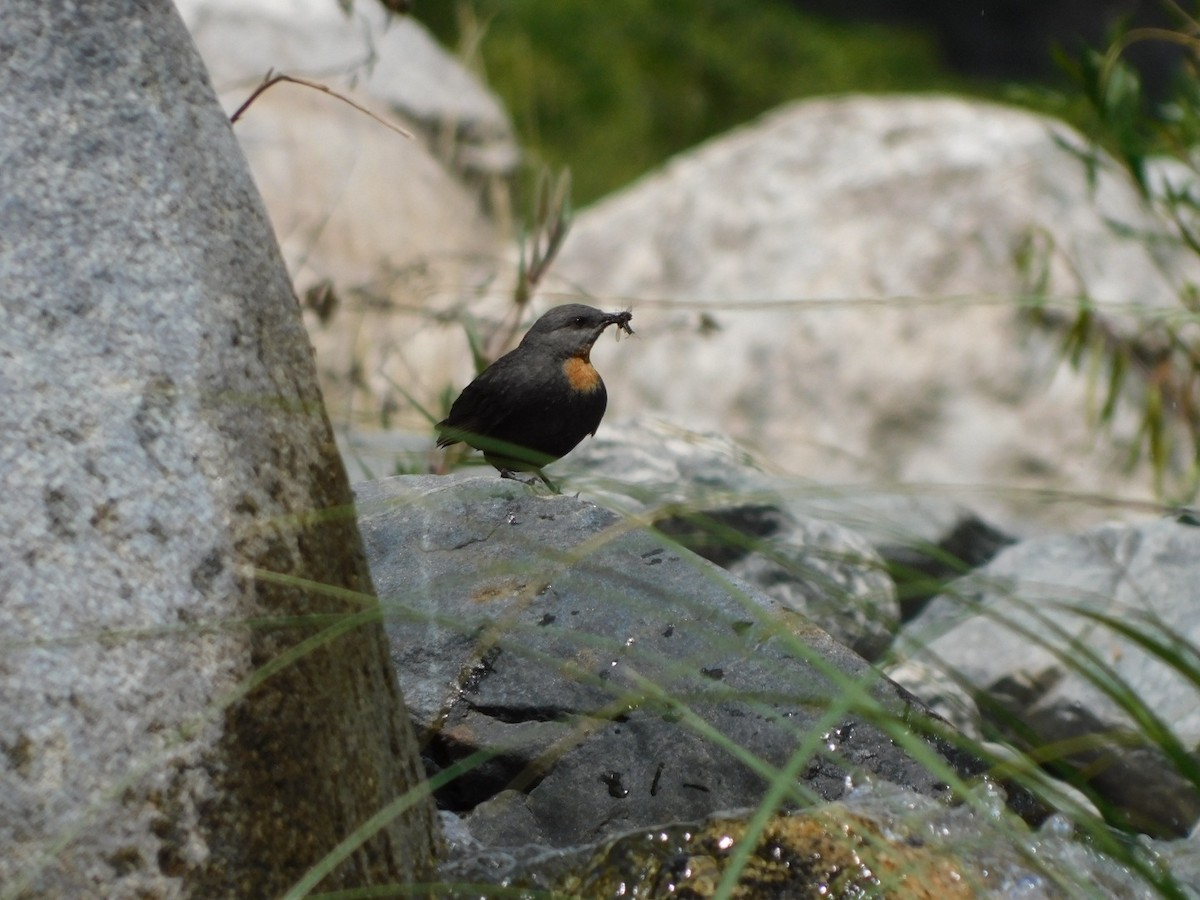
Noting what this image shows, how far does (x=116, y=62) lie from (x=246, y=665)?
0.96 meters

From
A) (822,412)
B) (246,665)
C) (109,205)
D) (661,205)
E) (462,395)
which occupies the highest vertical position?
(109,205)

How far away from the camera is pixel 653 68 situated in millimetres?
15422

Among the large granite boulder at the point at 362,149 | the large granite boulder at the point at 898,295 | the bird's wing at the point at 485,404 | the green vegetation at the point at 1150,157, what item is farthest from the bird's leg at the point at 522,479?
the large granite boulder at the point at 362,149

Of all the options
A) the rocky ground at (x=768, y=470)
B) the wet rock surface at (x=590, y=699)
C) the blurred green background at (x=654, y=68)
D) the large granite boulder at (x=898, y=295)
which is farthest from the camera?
the blurred green background at (x=654, y=68)

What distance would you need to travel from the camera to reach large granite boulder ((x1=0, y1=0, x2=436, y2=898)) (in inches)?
83.0

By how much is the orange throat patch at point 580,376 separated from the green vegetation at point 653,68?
9884 millimetres

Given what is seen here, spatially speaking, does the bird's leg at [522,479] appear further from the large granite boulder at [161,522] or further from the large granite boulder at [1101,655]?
the large granite boulder at [1101,655]

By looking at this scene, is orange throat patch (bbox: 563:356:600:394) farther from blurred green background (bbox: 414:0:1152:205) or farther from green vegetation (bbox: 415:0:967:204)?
green vegetation (bbox: 415:0:967:204)

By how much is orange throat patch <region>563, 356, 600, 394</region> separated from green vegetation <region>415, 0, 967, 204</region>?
988cm

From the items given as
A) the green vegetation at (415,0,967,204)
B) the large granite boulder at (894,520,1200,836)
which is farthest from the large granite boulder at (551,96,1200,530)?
the green vegetation at (415,0,967,204)

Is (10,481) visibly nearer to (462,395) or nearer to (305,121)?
(462,395)

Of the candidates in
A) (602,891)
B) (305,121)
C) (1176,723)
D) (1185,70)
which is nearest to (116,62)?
(602,891)

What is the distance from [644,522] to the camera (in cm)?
204

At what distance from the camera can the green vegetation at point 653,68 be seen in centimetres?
1466
